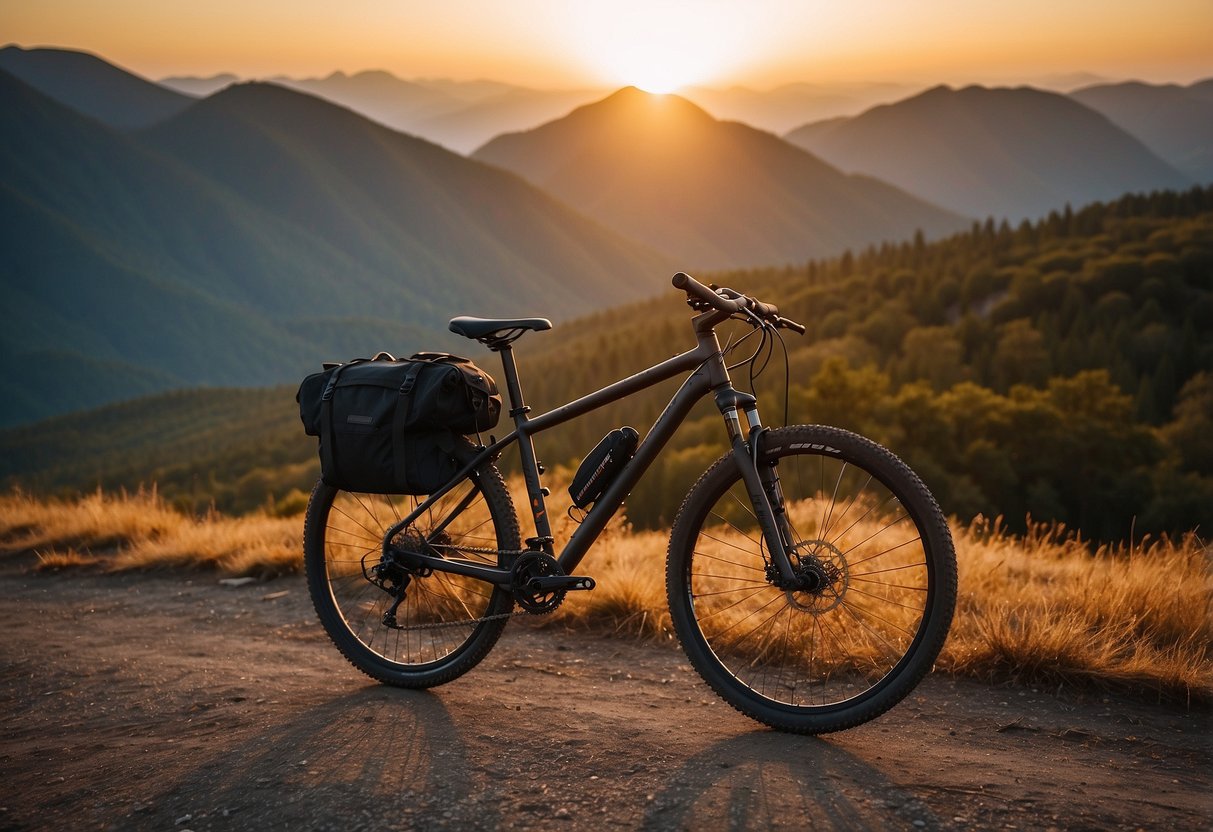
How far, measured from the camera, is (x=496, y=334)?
3.96m

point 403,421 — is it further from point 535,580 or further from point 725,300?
point 725,300

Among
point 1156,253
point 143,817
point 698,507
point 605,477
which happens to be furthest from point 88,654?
point 1156,253

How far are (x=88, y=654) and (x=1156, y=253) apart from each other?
92986mm

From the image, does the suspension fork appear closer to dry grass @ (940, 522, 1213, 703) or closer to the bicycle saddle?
the bicycle saddle

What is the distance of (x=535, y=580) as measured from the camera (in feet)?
12.3

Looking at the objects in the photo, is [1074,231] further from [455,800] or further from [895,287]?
[455,800]

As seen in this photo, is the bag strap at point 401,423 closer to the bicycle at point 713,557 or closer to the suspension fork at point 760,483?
the bicycle at point 713,557

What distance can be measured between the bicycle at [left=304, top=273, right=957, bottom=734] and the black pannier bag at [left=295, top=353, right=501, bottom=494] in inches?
4.4

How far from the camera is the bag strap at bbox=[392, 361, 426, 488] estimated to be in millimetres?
3869

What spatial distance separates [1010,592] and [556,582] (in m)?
2.62

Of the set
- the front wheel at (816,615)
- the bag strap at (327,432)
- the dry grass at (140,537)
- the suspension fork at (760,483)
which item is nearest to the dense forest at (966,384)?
the suspension fork at (760,483)

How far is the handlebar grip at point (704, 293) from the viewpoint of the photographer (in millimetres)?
3361

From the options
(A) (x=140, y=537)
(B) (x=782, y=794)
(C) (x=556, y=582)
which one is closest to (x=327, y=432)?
(C) (x=556, y=582)

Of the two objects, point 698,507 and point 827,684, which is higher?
point 698,507
